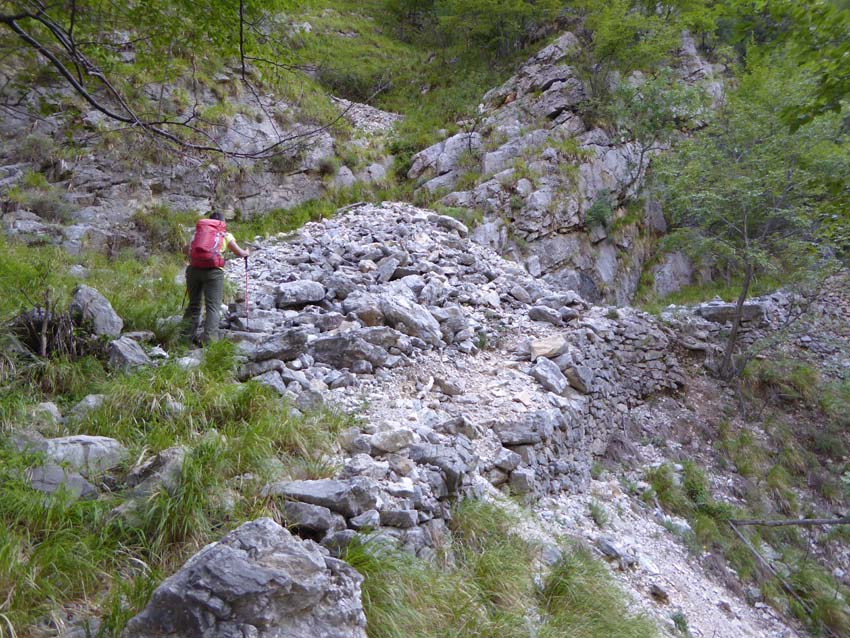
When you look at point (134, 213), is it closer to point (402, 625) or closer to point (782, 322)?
point (402, 625)

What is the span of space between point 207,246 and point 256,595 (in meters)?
4.58

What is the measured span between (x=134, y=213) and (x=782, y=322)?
1421 centimetres

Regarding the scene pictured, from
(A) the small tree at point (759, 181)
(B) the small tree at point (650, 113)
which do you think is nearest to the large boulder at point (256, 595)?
(A) the small tree at point (759, 181)

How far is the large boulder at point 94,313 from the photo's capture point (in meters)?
4.73

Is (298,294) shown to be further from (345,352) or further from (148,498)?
(148,498)

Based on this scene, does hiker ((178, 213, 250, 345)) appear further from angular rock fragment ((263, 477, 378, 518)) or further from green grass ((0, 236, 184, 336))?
angular rock fragment ((263, 477, 378, 518))

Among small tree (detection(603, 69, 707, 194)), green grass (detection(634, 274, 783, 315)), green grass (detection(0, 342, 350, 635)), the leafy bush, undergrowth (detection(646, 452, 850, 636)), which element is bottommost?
undergrowth (detection(646, 452, 850, 636))

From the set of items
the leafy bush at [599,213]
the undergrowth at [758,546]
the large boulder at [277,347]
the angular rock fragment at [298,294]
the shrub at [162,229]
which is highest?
the leafy bush at [599,213]

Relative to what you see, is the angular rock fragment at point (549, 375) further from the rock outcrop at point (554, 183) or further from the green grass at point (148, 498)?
the rock outcrop at point (554, 183)

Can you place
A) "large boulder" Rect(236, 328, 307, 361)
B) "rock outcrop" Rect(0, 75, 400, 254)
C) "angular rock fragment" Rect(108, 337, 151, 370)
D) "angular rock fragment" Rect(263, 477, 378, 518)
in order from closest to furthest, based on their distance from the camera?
"angular rock fragment" Rect(263, 477, 378, 518), "angular rock fragment" Rect(108, 337, 151, 370), "large boulder" Rect(236, 328, 307, 361), "rock outcrop" Rect(0, 75, 400, 254)

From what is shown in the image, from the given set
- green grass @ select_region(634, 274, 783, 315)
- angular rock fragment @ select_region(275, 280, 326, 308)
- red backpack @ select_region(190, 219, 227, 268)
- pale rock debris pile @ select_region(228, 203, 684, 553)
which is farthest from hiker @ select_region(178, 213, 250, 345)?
green grass @ select_region(634, 274, 783, 315)

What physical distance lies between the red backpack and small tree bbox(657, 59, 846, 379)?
27.5 ft

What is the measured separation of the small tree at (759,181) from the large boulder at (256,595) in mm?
9419

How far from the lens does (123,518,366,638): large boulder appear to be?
184 centimetres
